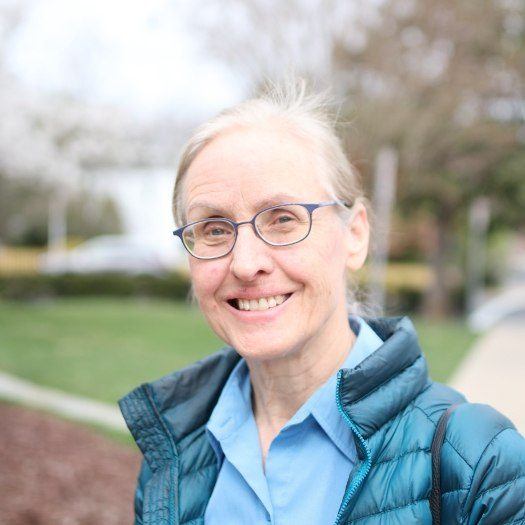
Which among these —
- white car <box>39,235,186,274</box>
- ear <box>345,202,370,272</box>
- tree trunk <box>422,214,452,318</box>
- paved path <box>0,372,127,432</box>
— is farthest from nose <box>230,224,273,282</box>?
white car <box>39,235,186,274</box>

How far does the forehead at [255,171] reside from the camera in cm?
159

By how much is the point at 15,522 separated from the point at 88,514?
436 mm

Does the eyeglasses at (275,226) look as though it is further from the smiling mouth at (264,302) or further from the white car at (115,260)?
the white car at (115,260)

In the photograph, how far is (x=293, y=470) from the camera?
5.25 feet

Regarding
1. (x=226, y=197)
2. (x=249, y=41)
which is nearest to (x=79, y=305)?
(x=249, y=41)

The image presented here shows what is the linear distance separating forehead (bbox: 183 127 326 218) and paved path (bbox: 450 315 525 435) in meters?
5.57

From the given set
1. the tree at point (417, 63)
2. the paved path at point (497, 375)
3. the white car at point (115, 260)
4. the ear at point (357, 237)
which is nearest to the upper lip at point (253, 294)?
the ear at point (357, 237)

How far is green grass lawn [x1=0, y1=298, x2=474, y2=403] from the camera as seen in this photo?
9.03 m

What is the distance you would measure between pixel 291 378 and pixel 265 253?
34cm

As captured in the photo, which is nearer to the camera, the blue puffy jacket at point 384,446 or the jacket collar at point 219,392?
the blue puffy jacket at point 384,446

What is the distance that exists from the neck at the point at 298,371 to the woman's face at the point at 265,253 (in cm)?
4

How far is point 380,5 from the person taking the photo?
15242 mm

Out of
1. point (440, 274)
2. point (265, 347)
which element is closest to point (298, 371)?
point (265, 347)

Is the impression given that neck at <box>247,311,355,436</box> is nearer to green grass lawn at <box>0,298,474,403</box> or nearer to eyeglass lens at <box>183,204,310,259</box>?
eyeglass lens at <box>183,204,310,259</box>
